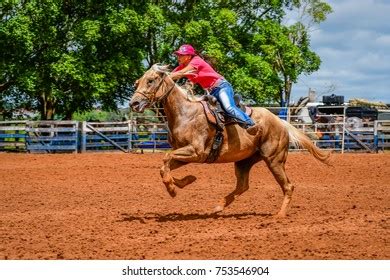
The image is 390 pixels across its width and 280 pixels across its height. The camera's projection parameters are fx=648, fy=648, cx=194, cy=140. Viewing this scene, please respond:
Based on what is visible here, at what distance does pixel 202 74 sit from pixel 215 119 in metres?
0.71

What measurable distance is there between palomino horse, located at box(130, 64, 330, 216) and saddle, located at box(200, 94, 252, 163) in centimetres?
6

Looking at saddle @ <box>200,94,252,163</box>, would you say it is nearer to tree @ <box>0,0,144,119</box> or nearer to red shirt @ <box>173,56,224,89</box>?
red shirt @ <box>173,56,224,89</box>

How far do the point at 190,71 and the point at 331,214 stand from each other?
3068 millimetres

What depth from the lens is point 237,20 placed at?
1438 inches

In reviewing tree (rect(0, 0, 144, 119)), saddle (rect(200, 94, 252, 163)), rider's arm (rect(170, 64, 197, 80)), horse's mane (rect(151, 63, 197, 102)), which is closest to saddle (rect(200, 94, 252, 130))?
saddle (rect(200, 94, 252, 163))

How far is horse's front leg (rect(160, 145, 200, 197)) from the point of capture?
9.05m

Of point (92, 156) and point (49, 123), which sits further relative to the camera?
point (49, 123)

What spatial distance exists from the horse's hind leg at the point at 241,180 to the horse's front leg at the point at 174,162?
114cm

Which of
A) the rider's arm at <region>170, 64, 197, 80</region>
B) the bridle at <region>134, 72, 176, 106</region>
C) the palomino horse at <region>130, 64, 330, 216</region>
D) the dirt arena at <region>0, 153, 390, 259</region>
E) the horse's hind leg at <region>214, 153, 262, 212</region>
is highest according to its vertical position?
the rider's arm at <region>170, 64, 197, 80</region>

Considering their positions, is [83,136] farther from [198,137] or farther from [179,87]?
[198,137]

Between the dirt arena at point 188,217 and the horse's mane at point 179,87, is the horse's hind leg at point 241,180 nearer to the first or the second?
the dirt arena at point 188,217

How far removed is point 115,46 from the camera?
107 feet
